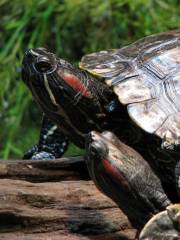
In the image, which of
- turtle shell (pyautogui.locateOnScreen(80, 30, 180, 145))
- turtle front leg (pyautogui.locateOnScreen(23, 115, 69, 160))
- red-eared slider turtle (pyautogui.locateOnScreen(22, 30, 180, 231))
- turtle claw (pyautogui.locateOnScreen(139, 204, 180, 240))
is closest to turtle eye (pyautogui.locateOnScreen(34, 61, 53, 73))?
red-eared slider turtle (pyautogui.locateOnScreen(22, 30, 180, 231))

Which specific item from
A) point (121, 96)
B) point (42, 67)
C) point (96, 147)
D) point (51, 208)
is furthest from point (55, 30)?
point (96, 147)

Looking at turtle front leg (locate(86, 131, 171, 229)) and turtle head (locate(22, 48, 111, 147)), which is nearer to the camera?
turtle front leg (locate(86, 131, 171, 229))

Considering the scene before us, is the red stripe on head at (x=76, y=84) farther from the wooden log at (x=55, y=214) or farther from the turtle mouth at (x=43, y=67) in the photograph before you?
the wooden log at (x=55, y=214)

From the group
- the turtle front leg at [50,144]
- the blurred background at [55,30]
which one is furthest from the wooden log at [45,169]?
the blurred background at [55,30]

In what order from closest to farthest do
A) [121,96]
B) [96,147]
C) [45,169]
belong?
[96,147] < [121,96] < [45,169]

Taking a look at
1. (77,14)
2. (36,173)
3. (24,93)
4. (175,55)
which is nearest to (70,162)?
(36,173)

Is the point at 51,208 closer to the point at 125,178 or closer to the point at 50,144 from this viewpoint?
the point at 125,178

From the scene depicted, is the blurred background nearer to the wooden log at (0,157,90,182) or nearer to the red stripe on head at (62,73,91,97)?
the wooden log at (0,157,90,182)
